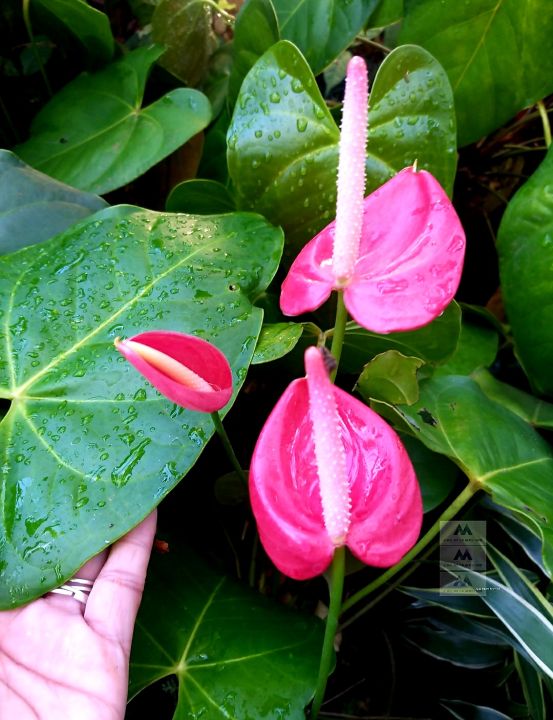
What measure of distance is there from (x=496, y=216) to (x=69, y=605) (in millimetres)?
1138

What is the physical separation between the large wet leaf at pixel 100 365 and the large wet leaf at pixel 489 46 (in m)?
0.39

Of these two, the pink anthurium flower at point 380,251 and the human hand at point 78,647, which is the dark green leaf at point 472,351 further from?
the human hand at point 78,647

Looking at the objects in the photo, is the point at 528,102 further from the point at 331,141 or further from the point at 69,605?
the point at 69,605

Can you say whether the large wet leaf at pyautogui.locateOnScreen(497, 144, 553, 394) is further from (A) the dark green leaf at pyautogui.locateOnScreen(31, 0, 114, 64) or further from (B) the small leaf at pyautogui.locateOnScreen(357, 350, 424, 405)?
(A) the dark green leaf at pyautogui.locateOnScreen(31, 0, 114, 64)

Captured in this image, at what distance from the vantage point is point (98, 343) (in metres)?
0.63

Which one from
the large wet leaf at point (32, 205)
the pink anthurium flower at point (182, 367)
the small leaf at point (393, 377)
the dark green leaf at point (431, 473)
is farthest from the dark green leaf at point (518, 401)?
the large wet leaf at point (32, 205)

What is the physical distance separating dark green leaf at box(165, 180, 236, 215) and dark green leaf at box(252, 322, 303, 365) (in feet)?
0.88

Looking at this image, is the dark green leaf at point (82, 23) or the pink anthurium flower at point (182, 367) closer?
the pink anthurium flower at point (182, 367)

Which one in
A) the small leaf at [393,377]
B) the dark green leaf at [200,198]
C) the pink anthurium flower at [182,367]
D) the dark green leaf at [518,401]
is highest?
the pink anthurium flower at [182,367]

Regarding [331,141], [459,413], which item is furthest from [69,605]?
[331,141]

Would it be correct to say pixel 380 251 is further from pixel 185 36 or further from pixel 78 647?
pixel 185 36

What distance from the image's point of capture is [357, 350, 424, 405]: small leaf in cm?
60

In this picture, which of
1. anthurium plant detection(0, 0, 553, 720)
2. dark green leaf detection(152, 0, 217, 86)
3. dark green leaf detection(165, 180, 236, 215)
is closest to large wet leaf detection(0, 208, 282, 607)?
anthurium plant detection(0, 0, 553, 720)

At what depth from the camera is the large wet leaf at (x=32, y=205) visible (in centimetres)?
76
